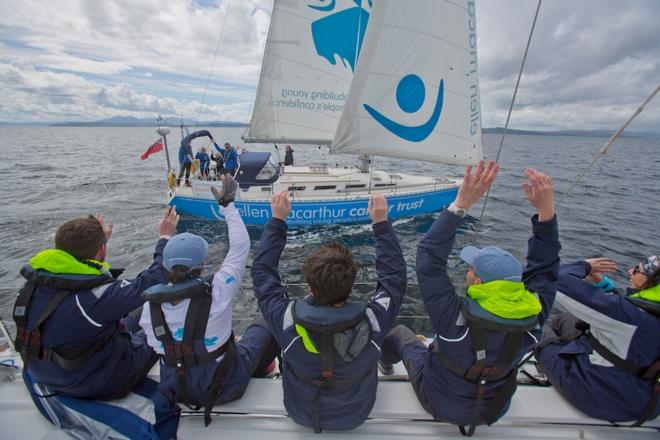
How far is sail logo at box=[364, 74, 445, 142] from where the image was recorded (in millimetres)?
7816

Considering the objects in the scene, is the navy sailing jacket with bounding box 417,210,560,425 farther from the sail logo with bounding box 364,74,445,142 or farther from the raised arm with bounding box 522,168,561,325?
the sail logo with bounding box 364,74,445,142

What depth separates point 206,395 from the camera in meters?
2.04

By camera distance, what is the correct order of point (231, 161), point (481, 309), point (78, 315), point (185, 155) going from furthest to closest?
point (185, 155)
point (231, 161)
point (78, 315)
point (481, 309)

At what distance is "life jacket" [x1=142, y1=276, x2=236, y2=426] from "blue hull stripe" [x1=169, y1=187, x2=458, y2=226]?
303 inches

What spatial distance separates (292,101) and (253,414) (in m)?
11.1

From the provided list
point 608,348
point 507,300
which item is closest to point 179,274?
point 507,300

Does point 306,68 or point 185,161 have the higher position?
point 306,68

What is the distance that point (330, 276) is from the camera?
1644 mm

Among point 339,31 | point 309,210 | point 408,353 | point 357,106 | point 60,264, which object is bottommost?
point 309,210

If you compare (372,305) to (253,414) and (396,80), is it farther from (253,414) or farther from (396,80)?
(396,80)

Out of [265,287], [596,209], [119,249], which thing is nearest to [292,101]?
[119,249]

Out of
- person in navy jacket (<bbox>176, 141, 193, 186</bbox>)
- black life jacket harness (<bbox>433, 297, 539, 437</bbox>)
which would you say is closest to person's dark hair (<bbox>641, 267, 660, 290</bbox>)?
black life jacket harness (<bbox>433, 297, 539, 437</bbox>)

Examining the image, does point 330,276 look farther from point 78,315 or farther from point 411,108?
point 411,108

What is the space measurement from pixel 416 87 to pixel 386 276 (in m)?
6.96
